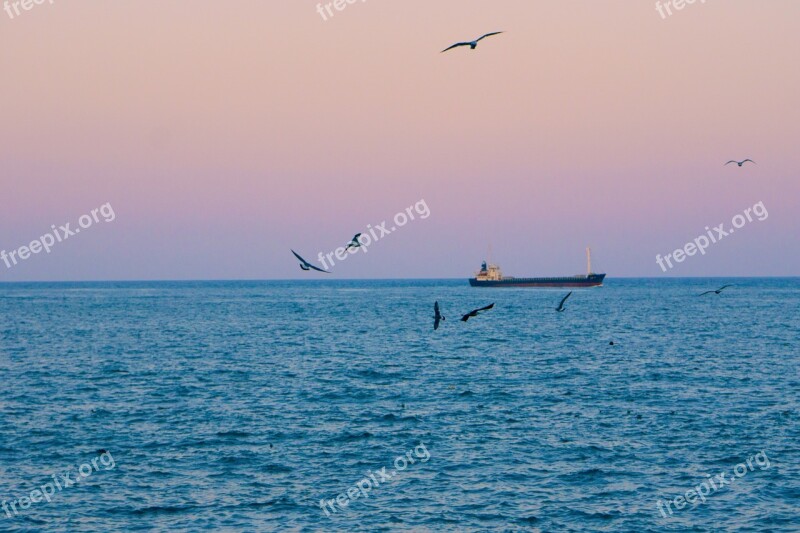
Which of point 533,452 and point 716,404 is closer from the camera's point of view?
point 533,452

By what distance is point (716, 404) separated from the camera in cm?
4122

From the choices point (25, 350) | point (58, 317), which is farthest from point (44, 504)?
point (58, 317)

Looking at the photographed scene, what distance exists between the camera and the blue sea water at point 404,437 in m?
25.2

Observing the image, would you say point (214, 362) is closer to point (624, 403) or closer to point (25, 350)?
point (25, 350)

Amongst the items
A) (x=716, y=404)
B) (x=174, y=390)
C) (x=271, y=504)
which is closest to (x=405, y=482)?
(x=271, y=504)

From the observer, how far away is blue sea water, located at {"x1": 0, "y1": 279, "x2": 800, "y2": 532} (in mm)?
25156

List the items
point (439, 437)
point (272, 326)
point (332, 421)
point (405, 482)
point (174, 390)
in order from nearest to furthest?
point (405, 482)
point (439, 437)
point (332, 421)
point (174, 390)
point (272, 326)

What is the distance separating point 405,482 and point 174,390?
23312mm

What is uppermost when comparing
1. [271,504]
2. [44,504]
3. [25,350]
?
[25,350]

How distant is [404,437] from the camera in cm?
3412

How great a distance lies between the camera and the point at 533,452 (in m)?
31.4

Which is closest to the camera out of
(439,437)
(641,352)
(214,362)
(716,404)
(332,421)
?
(439,437)

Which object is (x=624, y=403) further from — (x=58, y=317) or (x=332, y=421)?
(x=58, y=317)

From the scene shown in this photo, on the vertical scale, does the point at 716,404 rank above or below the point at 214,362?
below
